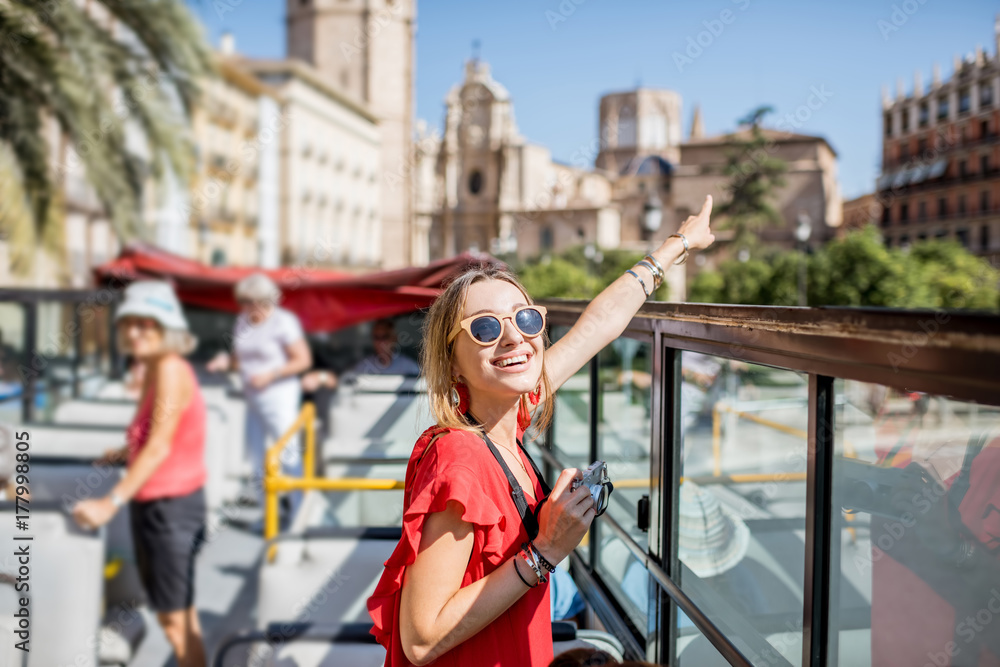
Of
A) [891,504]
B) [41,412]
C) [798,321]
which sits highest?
[798,321]

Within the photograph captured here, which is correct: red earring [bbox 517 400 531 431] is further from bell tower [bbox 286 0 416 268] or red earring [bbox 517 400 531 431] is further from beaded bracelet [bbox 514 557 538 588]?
bell tower [bbox 286 0 416 268]

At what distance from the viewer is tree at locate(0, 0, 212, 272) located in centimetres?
543

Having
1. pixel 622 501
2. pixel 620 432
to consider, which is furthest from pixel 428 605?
pixel 620 432

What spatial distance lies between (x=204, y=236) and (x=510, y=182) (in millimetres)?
37949

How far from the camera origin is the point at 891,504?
1.63 m

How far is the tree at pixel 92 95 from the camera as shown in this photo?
5.43 m

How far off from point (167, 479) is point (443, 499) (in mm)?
2780

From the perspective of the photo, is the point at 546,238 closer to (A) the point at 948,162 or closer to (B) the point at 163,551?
(A) the point at 948,162

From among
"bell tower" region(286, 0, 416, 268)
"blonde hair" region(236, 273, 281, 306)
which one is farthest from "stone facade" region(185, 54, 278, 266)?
"blonde hair" region(236, 273, 281, 306)

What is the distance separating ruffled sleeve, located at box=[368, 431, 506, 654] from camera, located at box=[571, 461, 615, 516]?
150mm

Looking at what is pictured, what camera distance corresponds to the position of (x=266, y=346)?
17.8 feet

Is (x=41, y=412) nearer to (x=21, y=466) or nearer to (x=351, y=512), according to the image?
(x=21, y=466)

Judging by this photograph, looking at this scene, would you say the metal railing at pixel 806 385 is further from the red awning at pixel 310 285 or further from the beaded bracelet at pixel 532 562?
the red awning at pixel 310 285

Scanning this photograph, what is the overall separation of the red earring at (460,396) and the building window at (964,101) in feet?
188
